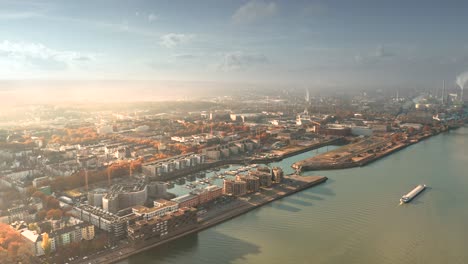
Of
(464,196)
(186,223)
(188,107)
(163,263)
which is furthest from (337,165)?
(188,107)

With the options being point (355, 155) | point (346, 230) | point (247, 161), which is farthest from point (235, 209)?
point (355, 155)

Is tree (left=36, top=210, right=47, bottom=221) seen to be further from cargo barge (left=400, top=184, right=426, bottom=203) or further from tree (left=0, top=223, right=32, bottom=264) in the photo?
cargo barge (left=400, top=184, right=426, bottom=203)

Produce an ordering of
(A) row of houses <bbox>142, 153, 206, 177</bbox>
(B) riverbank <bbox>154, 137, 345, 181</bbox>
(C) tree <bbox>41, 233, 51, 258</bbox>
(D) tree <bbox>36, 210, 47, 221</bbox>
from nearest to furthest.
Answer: (C) tree <bbox>41, 233, 51, 258</bbox> → (D) tree <bbox>36, 210, 47, 221</bbox> → (A) row of houses <bbox>142, 153, 206, 177</bbox> → (B) riverbank <bbox>154, 137, 345, 181</bbox>

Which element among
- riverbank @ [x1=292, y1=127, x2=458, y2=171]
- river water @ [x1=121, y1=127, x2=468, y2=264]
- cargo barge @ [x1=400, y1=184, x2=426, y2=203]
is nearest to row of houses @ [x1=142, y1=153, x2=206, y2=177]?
riverbank @ [x1=292, y1=127, x2=458, y2=171]

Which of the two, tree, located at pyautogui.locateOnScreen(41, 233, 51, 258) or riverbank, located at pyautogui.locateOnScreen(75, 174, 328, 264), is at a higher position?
tree, located at pyautogui.locateOnScreen(41, 233, 51, 258)

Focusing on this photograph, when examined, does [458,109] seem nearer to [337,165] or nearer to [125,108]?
[337,165]
